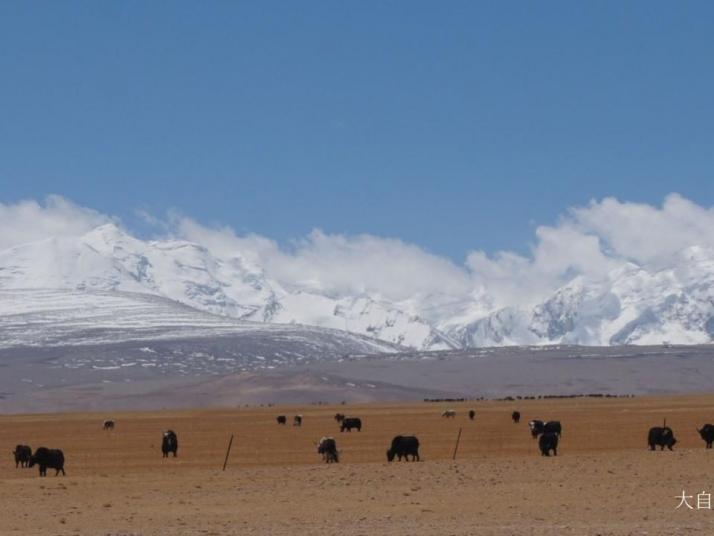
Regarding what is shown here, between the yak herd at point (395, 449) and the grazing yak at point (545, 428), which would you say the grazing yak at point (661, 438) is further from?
the grazing yak at point (545, 428)

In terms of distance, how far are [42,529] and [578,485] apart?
12.9m

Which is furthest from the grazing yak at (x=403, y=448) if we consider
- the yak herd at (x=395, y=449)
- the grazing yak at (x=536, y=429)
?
the grazing yak at (x=536, y=429)

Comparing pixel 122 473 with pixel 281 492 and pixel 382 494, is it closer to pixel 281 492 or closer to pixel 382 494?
pixel 281 492

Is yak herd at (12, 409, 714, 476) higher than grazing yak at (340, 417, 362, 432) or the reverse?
the reverse

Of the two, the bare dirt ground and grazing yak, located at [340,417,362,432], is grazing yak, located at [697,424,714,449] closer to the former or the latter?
the bare dirt ground

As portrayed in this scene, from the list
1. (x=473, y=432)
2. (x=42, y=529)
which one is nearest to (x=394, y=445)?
(x=42, y=529)

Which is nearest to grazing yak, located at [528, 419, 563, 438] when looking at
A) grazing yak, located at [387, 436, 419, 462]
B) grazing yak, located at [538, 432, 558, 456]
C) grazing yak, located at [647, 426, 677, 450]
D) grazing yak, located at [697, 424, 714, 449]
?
grazing yak, located at [697, 424, 714, 449]

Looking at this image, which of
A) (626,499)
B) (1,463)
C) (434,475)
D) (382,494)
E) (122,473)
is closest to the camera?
(626,499)

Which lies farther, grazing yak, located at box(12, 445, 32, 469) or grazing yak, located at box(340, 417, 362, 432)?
grazing yak, located at box(340, 417, 362, 432)

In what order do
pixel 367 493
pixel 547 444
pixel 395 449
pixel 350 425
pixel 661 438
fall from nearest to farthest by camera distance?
pixel 367 493 < pixel 395 449 < pixel 547 444 < pixel 661 438 < pixel 350 425

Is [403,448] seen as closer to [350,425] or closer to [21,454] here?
[21,454]

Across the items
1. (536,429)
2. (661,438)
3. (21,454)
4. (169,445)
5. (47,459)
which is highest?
(536,429)

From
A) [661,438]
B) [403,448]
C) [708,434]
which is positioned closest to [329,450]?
[403,448]

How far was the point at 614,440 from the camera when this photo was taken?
53375 mm
